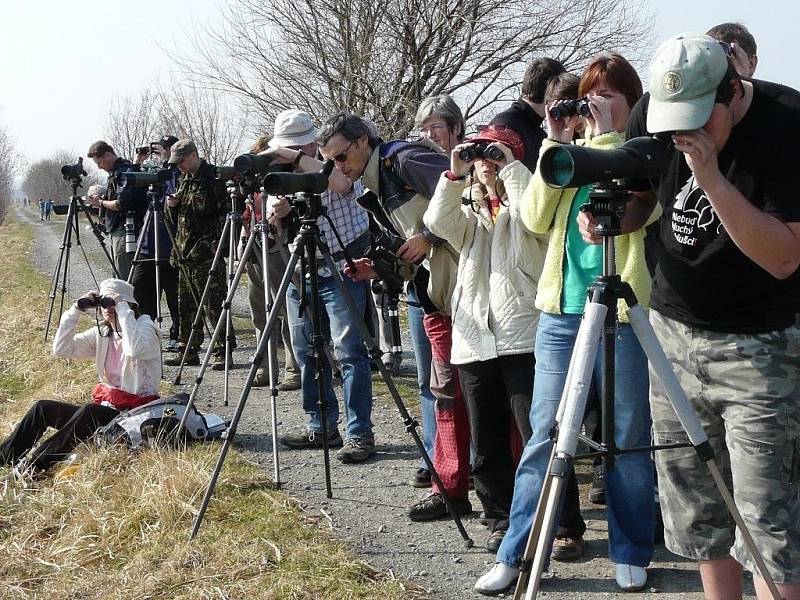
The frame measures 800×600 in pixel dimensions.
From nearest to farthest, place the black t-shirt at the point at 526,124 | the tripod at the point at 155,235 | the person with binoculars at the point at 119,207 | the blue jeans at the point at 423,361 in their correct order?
the blue jeans at the point at 423,361 < the black t-shirt at the point at 526,124 < the tripod at the point at 155,235 < the person with binoculars at the point at 119,207

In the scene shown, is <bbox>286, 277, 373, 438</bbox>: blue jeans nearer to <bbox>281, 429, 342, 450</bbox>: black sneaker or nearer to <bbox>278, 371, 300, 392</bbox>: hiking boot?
<bbox>281, 429, 342, 450</bbox>: black sneaker

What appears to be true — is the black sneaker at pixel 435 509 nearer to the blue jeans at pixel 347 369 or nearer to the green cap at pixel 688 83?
the blue jeans at pixel 347 369

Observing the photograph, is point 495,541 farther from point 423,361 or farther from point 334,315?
point 334,315

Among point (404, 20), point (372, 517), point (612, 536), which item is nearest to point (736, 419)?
point (612, 536)

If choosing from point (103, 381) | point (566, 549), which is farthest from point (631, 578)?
point (103, 381)

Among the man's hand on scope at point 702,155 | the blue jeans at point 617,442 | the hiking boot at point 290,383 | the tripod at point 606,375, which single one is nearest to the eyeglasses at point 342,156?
the blue jeans at point 617,442

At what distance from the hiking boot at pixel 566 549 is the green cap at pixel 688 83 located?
1997 millimetres

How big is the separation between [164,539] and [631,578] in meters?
2.01

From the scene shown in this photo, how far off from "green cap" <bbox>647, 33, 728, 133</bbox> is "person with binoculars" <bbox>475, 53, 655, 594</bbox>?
2.79 ft

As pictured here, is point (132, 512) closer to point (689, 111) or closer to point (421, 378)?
point (421, 378)

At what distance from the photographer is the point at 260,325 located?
727cm

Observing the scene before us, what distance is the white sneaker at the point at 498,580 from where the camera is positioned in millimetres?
3254

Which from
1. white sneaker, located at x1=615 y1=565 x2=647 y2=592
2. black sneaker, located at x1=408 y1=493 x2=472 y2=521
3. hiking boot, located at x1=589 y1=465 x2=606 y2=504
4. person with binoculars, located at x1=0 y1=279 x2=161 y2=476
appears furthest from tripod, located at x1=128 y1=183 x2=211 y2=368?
white sneaker, located at x1=615 y1=565 x2=647 y2=592

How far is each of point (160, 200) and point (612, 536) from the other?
5877 mm
